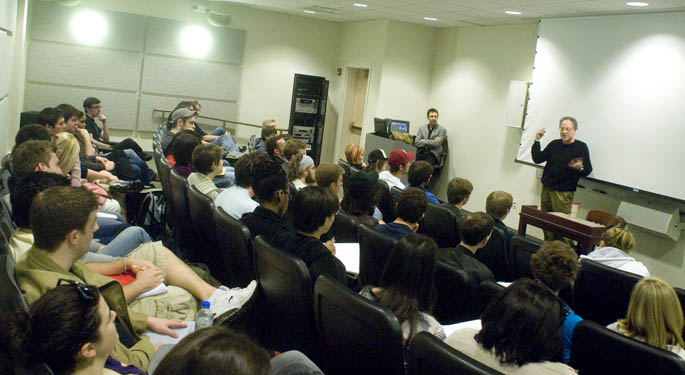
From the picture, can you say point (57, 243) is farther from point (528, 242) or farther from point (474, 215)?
point (528, 242)

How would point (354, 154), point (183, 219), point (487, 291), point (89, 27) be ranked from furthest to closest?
1. point (89, 27)
2. point (354, 154)
3. point (183, 219)
4. point (487, 291)

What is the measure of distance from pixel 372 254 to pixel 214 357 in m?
2.21

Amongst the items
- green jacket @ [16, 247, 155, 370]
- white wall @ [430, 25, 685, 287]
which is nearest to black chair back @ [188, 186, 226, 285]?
green jacket @ [16, 247, 155, 370]

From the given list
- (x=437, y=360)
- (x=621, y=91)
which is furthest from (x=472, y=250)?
(x=621, y=91)

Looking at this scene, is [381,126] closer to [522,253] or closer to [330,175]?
[330,175]

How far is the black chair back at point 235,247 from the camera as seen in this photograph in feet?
9.78

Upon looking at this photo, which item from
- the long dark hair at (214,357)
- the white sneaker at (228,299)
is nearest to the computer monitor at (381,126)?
the white sneaker at (228,299)

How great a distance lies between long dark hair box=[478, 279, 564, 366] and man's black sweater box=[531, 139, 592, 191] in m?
5.15

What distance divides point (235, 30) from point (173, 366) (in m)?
9.64

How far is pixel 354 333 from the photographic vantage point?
2.13 m

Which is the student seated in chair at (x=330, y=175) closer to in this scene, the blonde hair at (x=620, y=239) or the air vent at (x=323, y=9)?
the blonde hair at (x=620, y=239)

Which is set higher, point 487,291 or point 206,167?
point 206,167

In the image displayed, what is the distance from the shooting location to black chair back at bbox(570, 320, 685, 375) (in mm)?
2066

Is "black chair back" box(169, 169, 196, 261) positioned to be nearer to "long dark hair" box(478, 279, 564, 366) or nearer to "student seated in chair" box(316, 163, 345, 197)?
"student seated in chair" box(316, 163, 345, 197)
